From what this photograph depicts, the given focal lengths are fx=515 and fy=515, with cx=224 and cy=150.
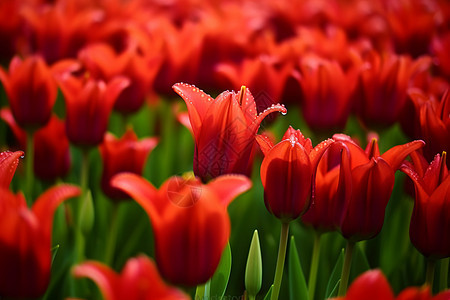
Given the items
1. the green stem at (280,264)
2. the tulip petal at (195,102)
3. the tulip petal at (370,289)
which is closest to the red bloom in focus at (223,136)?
the tulip petal at (195,102)

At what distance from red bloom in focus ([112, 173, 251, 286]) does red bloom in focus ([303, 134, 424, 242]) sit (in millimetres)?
235

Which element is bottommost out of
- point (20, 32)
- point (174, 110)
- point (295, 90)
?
point (174, 110)

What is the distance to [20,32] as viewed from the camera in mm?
1804

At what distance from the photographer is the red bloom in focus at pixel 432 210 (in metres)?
0.85

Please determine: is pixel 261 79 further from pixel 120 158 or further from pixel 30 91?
pixel 30 91

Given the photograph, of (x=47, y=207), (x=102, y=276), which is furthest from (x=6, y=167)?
(x=102, y=276)

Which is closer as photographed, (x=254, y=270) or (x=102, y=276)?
(x=102, y=276)

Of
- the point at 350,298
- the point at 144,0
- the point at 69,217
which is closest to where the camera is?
the point at 350,298

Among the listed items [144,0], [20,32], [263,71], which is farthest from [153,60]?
[144,0]

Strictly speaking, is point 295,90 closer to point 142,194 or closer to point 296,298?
point 296,298

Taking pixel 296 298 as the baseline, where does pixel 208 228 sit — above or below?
above

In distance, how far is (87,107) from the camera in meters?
1.16

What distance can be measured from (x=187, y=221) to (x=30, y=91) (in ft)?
2.20

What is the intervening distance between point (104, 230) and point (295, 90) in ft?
2.27
